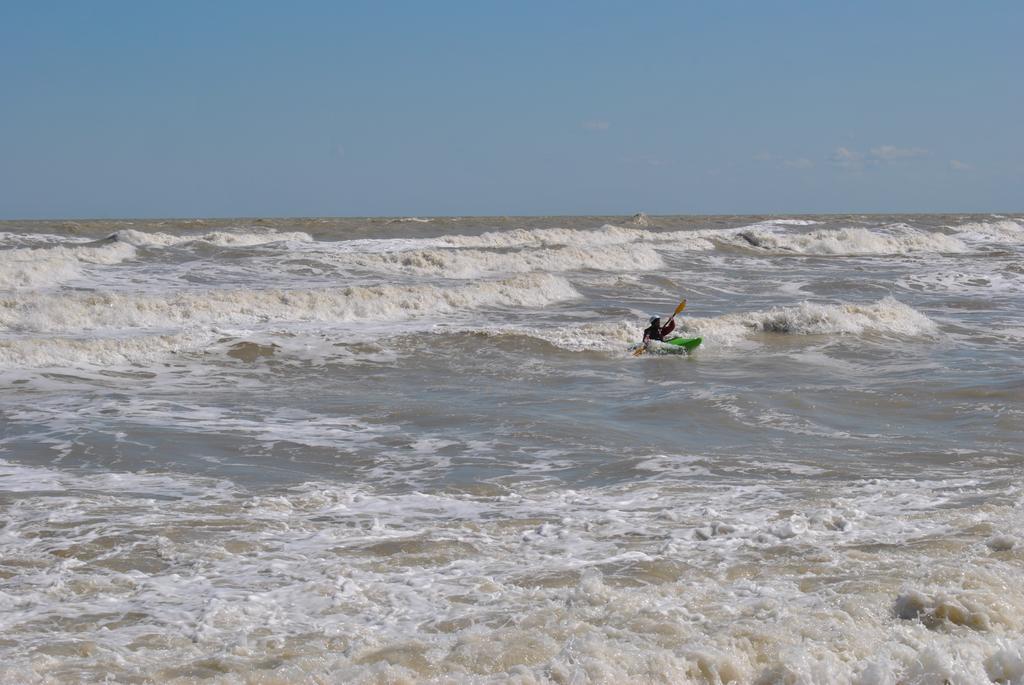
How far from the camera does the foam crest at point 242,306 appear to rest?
18906 mm

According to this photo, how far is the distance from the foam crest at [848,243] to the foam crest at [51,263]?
23.8 m

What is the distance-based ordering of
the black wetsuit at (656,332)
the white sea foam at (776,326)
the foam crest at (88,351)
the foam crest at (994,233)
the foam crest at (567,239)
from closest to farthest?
the foam crest at (88,351)
the black wetsuit at (656,332)
the white sea foam at (776,326)
the foam crest at (567,239)
the foam crest at (994,233)

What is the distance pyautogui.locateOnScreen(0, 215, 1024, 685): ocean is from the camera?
16.7 feet

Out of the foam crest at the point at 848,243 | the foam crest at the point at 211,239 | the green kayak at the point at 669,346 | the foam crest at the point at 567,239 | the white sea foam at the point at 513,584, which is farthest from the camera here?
the foam crest at the point at 848,243

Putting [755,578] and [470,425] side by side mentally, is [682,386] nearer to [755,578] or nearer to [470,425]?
[470,425]

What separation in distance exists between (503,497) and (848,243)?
39001mm

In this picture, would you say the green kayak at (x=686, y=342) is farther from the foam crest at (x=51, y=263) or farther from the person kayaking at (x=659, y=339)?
the foam crest at (x=51, y=263)

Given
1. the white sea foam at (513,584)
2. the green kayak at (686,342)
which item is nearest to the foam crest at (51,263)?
the green kayak at (686,342)

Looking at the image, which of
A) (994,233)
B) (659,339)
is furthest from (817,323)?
(994,233)

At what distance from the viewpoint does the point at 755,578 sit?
6.08 metres

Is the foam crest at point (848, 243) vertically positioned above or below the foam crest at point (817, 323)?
above

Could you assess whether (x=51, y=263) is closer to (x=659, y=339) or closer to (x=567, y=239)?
(x=659, y=339)

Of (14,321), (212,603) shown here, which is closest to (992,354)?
(212,603)

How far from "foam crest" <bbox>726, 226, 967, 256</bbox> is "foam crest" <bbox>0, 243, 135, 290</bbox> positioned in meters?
23.8
